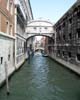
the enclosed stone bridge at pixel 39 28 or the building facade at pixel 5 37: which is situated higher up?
the enclosed stone bridge at pixel 39 28

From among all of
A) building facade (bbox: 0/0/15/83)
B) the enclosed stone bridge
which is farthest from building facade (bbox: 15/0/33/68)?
the enclosed stone bridge

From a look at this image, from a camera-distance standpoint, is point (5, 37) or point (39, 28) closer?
point (5, 37)

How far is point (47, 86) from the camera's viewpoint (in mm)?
13555

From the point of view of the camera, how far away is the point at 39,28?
38.3 meters

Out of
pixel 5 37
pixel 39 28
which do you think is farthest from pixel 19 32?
pixel 39 28

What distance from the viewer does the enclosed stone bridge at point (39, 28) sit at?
124 feet

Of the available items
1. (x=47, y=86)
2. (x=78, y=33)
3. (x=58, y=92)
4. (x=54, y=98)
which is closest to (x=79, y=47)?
(x=78, y=33)

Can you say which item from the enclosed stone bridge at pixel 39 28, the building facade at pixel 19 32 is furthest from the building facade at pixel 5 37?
Result: the enclosed stone bridge at pixel 39 28

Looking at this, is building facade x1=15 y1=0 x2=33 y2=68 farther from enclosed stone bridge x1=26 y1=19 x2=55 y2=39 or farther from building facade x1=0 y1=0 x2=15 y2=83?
enclosed stone bridge x1=26 y1=19 x2=55 y2=39

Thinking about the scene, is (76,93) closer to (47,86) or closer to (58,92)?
(58,92)

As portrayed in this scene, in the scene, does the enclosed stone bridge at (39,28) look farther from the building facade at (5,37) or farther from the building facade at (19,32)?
the building facade at (5,37)

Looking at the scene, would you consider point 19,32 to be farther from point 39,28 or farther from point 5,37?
point 39,28

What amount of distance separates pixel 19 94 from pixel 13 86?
1932 mm

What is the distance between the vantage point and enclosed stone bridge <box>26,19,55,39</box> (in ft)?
124
